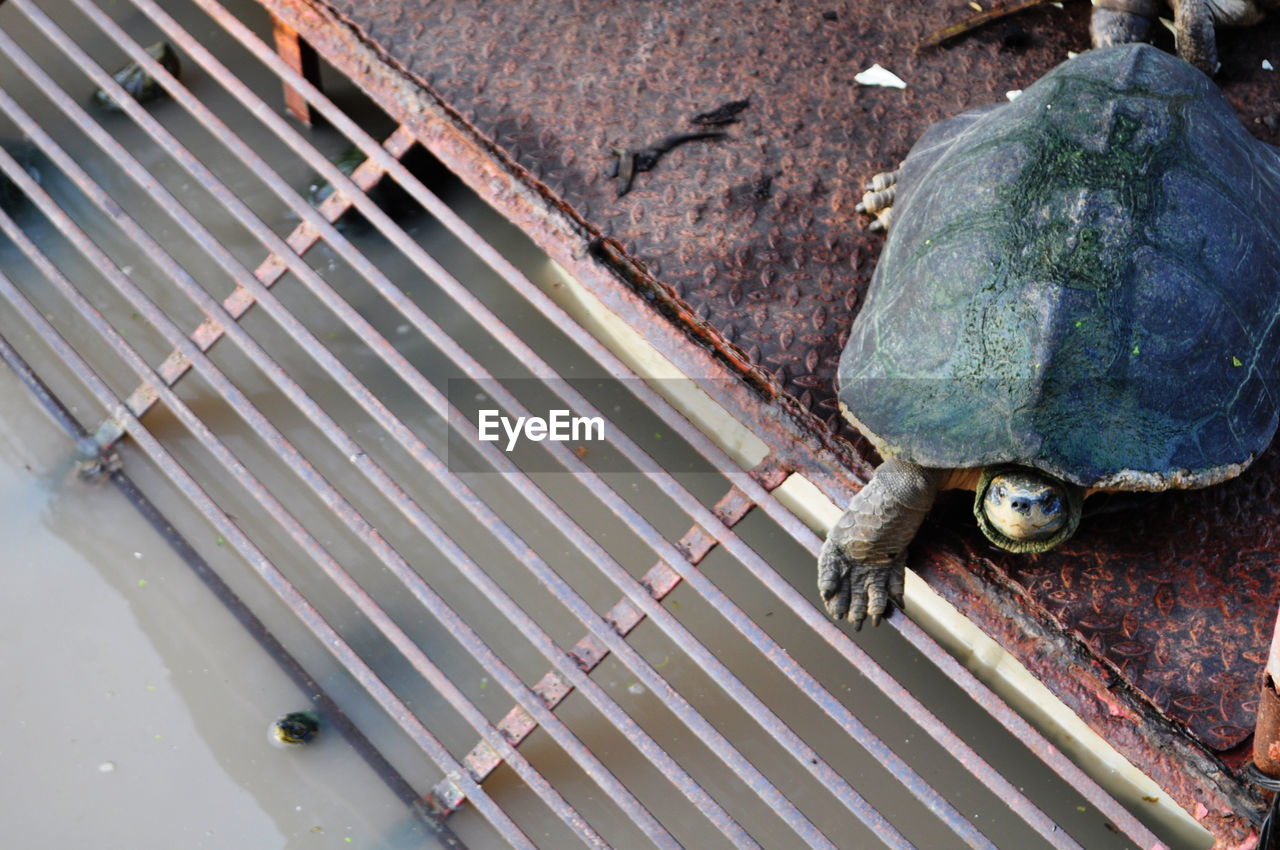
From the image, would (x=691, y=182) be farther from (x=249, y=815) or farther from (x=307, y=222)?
(x=249, y=815)

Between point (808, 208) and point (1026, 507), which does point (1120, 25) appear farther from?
point (1026, 507)

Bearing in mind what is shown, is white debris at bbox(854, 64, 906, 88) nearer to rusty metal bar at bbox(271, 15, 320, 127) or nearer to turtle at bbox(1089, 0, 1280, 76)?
turtle at bbox(1089, 0, 1280, 76)

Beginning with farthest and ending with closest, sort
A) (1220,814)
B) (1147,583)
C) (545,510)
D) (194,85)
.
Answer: (194,85), (545,510), (1147,583), (1220,814)

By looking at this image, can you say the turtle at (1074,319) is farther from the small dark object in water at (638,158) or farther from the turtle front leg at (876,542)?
the small dark object in water at (638,158)

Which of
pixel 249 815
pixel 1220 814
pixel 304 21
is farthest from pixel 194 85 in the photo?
pixel 1220 814

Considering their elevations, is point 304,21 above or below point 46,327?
above

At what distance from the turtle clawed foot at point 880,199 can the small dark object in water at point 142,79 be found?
2.03 metres

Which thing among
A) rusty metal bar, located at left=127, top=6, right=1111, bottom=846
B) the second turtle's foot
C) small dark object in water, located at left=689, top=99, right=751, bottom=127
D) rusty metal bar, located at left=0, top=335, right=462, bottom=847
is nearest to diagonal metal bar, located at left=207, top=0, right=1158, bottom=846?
rusty metal bar, located at left=127, top=6, right=1111, bottom=846

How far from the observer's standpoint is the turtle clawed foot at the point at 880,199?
2.44 m

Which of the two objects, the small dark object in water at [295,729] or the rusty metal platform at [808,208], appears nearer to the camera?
the rusty metal platform at [808,208]

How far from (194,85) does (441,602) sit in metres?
1.94

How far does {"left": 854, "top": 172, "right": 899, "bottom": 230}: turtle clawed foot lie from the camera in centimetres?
244

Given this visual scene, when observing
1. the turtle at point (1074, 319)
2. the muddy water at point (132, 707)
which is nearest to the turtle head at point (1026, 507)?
the turtle at point (1074, 319)

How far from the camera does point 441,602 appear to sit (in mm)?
2424
